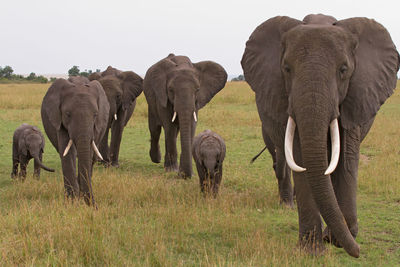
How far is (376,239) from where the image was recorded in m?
5.82

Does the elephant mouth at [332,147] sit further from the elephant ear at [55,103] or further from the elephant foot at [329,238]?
the elephant ear at [55,103]

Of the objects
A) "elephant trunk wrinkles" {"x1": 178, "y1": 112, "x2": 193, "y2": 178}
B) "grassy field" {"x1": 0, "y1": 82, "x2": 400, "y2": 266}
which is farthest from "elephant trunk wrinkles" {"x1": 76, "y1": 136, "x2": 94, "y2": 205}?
"elephant trunk wrinkles" {"x1": 178, "y1": 112, "x2": 193, "y2": 178}

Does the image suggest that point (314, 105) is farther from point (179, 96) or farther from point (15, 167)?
point (15, 167)

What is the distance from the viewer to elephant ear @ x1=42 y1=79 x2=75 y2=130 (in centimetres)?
701

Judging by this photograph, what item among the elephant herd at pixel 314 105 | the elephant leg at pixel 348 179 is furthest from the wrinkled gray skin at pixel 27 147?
the elephant leg at pixel 348 179

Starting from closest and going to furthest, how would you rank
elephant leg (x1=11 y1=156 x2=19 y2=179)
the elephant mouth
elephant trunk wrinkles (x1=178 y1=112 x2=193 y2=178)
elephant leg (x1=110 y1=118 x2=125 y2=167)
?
the elephant mouth, elephant trunk wrinkles (x1=178 y1=112 x2=193 y2=178), elephant leg (x1=11 y1=156 x2=19 y2=179), elephant leg (x1=110 y1=118 x2=125 y2=167)

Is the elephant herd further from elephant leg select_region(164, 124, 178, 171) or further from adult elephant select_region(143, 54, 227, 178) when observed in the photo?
elephant leg select_region(164, 124, 178, 171)

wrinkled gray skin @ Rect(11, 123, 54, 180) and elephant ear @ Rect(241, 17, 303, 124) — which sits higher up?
elephant ear @ Rect(241, 17, 303, 124)

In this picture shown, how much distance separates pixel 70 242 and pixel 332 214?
101 inches

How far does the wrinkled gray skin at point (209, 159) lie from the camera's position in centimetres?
740

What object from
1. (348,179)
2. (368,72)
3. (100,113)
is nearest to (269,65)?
(368,72)

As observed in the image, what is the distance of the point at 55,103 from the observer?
705cm

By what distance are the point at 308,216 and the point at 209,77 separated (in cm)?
596

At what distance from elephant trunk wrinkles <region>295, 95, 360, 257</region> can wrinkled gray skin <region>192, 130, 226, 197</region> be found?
2.97 m
